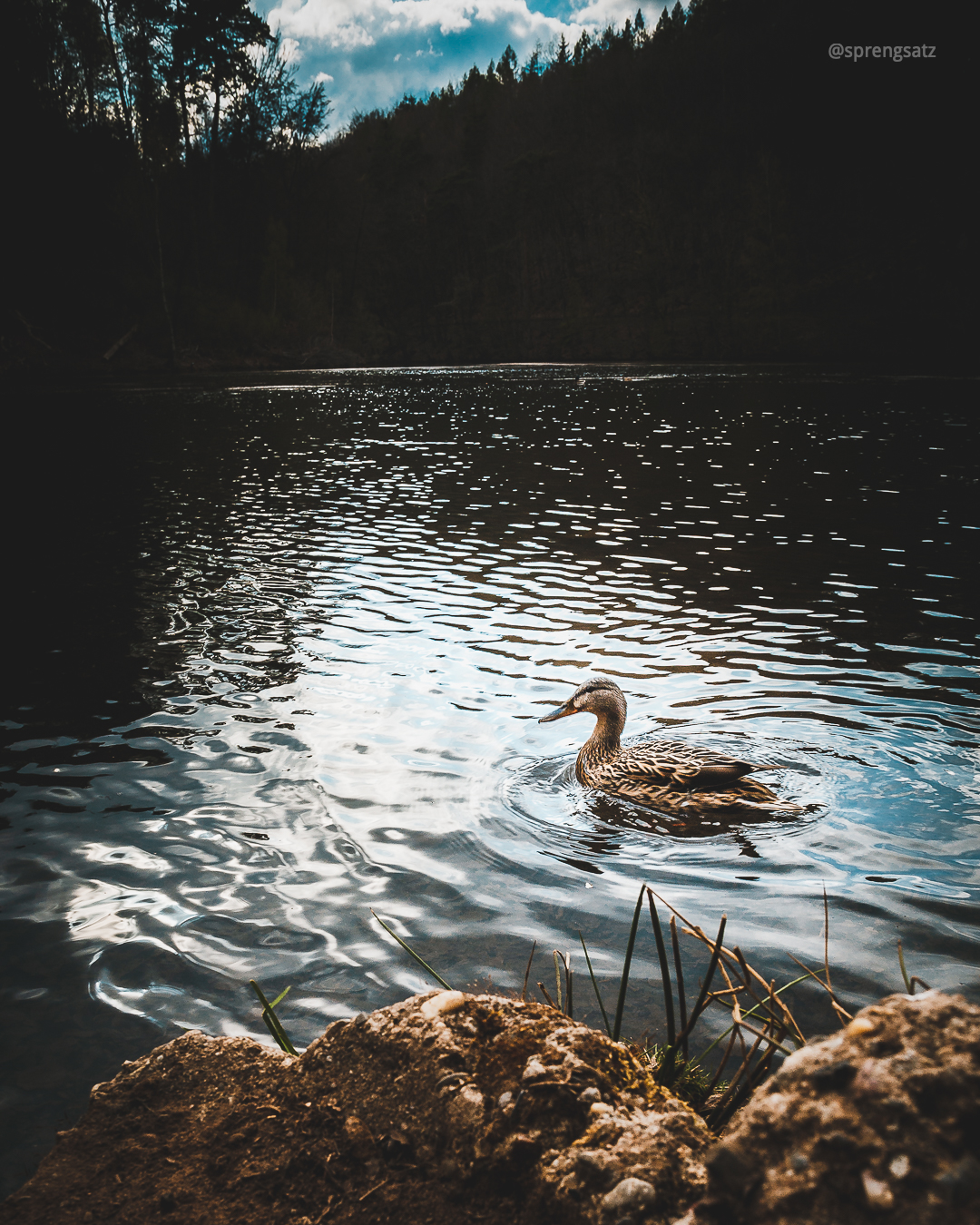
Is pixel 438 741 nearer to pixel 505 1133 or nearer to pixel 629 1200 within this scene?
pixel 505 1133

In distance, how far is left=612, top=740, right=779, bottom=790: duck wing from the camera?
5.04 meters

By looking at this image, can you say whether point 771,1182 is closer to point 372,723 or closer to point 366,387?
point 372,723

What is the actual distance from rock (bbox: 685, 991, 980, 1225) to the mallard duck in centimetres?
385

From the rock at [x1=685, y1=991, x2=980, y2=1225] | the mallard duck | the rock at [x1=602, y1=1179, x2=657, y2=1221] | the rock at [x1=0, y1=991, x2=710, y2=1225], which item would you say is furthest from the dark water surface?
the rock at [x1=685, y1=991, x2=980, y2=1225]

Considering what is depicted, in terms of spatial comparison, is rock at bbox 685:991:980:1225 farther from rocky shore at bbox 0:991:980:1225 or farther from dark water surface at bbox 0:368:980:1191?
dark water surface at bbox 0:368:980:1191

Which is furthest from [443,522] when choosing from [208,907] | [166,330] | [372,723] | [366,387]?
[166,330]

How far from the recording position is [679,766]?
5.27 metres

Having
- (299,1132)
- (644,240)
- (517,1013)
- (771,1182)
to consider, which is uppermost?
(644,240)

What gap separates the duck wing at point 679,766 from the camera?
5035 mm

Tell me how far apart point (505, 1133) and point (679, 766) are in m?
3.74


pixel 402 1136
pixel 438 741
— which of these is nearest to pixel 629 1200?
pixel 402 1136

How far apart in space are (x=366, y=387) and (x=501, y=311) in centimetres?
5325

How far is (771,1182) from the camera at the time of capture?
1146 millimetres

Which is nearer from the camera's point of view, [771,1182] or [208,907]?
[771,1182]
